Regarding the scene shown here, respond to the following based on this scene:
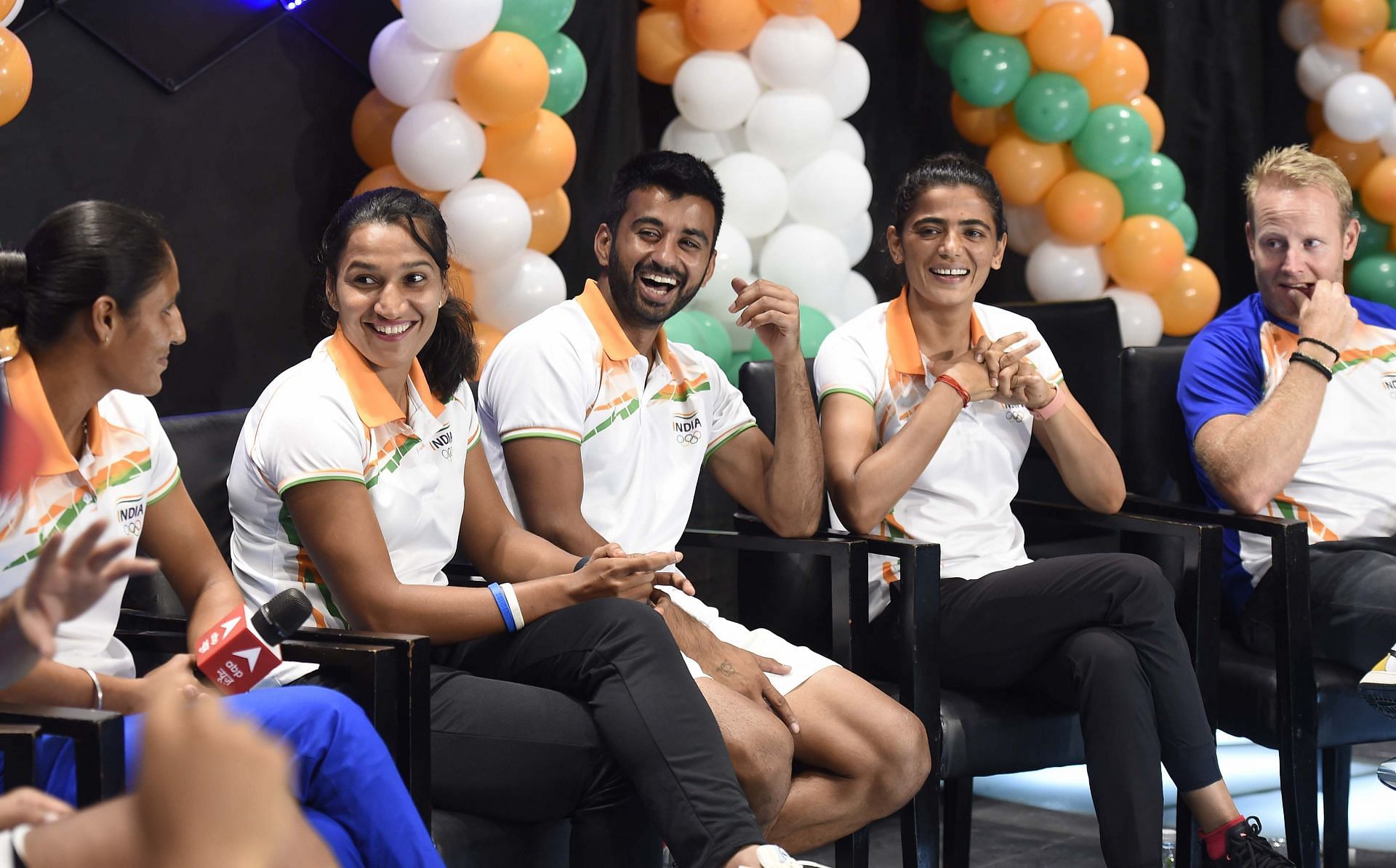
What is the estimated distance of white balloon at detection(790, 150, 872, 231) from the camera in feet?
12.7

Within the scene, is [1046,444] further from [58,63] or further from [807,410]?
[58,63]

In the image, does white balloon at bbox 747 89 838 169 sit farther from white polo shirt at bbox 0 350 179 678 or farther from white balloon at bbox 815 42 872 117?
white polo shirt at bbox 0 350 179 678

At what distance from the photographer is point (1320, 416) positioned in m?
2.99

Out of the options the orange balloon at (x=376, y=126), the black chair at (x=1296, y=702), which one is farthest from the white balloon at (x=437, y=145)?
the black chair at (x=1296, y=702)

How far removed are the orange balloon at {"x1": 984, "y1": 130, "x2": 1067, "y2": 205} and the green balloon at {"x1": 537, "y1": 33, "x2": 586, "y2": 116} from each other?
54.3 inches

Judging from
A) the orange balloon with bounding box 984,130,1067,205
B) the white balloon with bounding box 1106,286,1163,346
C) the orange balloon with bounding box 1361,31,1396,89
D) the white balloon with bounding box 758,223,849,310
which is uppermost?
the orange balloon with bounding box 1361,31,1396,89

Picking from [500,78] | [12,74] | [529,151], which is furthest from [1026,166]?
[12,74]

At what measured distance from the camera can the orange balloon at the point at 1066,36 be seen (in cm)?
412

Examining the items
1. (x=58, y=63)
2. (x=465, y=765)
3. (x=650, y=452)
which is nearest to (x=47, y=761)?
(x=465, y=765)

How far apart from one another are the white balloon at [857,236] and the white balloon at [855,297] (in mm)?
56

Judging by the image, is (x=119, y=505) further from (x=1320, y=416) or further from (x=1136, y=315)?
(x=1136, y=315)

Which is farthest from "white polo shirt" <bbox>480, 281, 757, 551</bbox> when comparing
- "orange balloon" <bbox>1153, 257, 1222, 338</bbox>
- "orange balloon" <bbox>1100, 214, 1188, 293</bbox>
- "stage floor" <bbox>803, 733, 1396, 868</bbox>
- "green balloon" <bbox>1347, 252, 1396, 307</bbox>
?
"green balloon" <bbox>1347, 252, 1396, 307</bbox>

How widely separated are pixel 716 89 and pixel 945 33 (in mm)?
952

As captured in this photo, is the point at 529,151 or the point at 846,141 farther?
the point at 846,141
